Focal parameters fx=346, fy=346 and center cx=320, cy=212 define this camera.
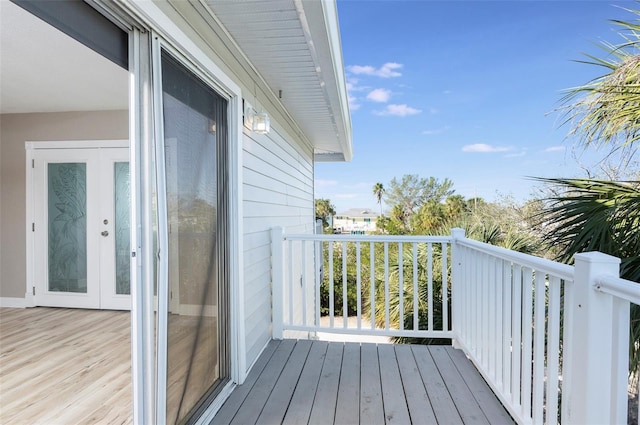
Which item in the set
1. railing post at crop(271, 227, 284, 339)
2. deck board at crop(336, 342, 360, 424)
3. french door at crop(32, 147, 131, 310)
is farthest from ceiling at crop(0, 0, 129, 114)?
deck board at crop(336, 342, 360, 424)

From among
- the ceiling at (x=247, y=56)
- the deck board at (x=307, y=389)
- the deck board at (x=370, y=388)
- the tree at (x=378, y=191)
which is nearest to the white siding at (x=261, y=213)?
the deck board at (x=307, y=389)

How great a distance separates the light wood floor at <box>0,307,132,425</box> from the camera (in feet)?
7.00

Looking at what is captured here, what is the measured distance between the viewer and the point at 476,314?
250 cm

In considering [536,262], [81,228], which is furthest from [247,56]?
[81,228]

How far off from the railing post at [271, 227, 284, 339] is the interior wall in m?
2.67

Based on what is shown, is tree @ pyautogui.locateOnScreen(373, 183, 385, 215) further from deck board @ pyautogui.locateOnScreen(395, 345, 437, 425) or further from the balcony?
deck board @ pyautogui.locateOnScreen(395, 345, 437, 425)

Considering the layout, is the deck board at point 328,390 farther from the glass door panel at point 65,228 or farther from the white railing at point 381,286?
the glass door panel at point 65,228

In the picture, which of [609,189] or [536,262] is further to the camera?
[609,189]

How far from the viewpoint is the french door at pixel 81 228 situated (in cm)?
439

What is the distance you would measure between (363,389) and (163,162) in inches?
73.1

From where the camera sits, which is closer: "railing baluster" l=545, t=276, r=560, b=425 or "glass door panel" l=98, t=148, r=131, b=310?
"railing baluster" l=545, t=276, r=560, b=425

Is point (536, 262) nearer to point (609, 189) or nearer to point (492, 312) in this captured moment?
point (492, 312)

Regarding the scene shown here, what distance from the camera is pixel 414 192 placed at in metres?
31.1

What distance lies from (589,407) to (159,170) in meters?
1.83
